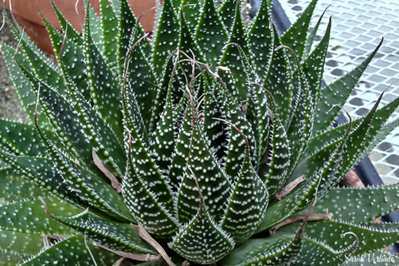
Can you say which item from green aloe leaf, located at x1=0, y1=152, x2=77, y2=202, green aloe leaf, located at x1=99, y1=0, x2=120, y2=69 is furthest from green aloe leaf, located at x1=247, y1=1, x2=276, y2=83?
green aloe leaf, located at x1=0, y1=152, x2=77, y2=202

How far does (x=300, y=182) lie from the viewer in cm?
65

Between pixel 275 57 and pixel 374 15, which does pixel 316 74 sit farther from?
pixel 374 15

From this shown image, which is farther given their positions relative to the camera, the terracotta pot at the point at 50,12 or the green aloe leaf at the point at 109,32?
the terracotta pot at the point at 50,12

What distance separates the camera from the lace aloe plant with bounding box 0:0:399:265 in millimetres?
513

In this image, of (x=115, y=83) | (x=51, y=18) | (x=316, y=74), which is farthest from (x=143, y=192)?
(x=51, y=18)

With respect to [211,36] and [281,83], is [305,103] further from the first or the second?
[211,36]

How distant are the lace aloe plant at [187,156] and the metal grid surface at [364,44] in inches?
16.7

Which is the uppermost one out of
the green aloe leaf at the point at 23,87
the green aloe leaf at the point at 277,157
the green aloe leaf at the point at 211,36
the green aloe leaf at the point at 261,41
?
the green aloe leaf at the point at 23,87

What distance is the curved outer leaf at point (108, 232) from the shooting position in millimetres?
473

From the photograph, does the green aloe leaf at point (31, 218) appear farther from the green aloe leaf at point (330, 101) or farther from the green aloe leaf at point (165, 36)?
the green aloe leaf at point (330, 101)

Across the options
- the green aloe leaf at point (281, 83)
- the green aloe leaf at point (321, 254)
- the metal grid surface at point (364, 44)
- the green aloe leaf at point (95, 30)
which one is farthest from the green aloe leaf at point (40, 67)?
the metal grid surface at point (364, 44)

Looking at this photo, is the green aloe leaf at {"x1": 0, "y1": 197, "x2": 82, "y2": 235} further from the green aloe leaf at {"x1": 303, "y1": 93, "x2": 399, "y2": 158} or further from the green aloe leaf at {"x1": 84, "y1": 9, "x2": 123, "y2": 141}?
the green aloe leaf at {"x1": 303, "y1": 93, "x2": 399, "y2": 158}

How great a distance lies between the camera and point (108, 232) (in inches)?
20.5

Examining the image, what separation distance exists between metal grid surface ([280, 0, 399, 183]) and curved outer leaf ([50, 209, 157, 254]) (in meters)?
0.65
